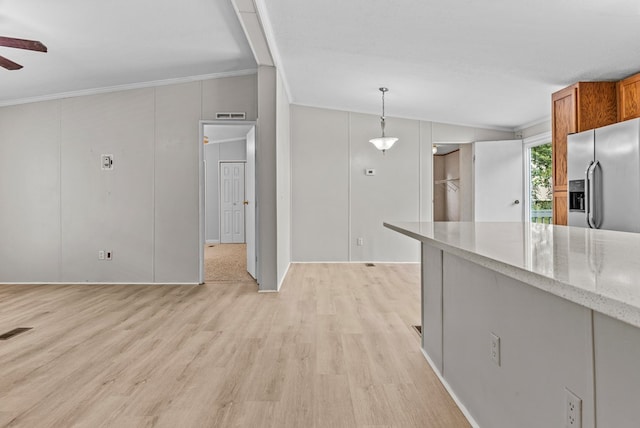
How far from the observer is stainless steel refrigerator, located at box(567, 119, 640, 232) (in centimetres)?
331

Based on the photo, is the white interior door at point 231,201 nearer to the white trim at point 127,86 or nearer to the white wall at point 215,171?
the white wall at point 215,171

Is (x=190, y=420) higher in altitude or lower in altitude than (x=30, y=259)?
lower

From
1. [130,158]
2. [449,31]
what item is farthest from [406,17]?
[130,158]

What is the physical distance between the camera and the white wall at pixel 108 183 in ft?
16.2

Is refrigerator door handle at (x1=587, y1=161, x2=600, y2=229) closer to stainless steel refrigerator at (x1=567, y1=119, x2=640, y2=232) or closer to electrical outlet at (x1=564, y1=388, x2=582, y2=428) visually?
stainless steel refrigerator at (x1=567, y1=119, x2=640, y2=232)

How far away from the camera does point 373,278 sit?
5176 mm

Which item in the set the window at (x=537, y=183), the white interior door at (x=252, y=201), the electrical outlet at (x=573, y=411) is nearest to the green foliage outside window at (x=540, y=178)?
the window at (x=537, y=183)

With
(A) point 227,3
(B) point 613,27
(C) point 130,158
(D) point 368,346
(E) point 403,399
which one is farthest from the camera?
(C) point 130,158

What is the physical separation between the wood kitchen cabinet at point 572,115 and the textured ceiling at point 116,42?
366 cm

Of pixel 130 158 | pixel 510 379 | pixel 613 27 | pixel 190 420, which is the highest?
pixel 613 27

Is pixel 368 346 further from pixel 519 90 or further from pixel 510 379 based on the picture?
pixel 519 90

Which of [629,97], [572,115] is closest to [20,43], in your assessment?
[572,115]

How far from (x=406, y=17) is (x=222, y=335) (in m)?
2.95

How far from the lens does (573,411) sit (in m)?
1.07
